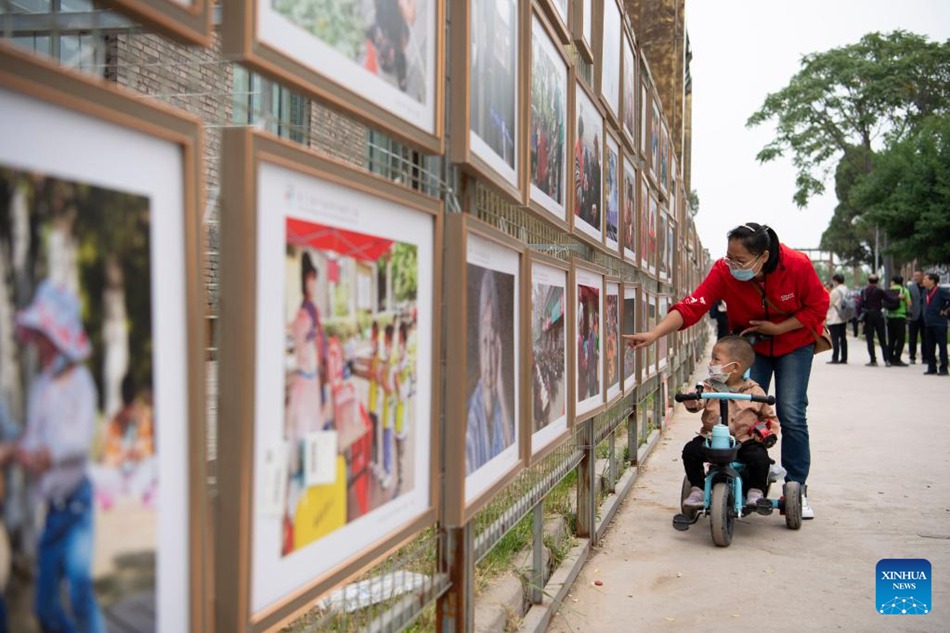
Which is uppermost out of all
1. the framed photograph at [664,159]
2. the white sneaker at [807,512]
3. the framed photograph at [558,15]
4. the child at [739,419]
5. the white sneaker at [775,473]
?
the framed photograph at [664,159]

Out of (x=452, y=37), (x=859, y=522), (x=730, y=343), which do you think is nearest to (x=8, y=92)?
(x=452, y=37)

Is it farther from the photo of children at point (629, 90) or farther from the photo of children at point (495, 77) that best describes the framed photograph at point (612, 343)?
the photo of children at point (495, 77)

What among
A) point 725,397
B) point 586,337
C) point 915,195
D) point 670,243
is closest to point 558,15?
point 586,337

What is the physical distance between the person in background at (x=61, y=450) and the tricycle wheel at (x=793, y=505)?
5358 mm

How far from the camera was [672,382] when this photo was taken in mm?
12094

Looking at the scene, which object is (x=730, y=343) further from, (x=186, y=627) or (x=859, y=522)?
(x=186, y=627)

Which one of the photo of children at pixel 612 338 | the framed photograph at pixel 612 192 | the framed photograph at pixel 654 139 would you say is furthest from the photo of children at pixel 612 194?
the framed photograph at pixel 654 139

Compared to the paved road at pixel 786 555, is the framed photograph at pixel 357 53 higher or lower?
higher

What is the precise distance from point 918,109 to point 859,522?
4853 centimetres

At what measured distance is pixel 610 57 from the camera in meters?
5.32

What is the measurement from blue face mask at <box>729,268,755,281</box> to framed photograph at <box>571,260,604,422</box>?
4.08 feet

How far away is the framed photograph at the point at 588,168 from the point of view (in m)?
4.27

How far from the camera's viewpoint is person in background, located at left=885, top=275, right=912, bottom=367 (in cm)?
2025

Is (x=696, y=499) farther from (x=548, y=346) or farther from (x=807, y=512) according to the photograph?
(x=548, y=346)
